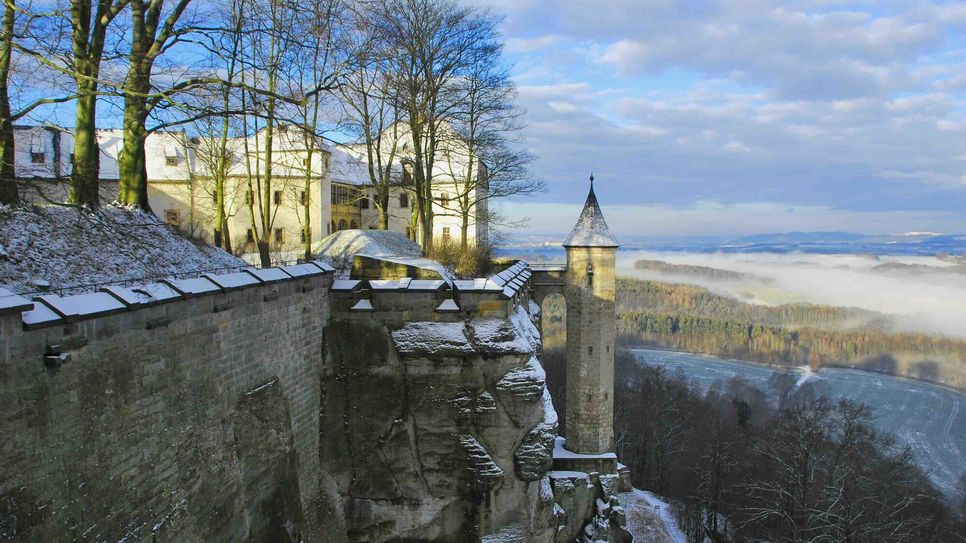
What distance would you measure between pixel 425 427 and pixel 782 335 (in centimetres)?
10878

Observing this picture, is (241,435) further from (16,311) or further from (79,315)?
(16,311)

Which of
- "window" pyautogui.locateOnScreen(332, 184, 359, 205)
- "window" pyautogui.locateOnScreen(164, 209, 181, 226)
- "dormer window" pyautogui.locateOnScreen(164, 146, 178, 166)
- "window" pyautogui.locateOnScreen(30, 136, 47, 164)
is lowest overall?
"window" pyautogui.locateOnScreen(164, 209, 181, 226)

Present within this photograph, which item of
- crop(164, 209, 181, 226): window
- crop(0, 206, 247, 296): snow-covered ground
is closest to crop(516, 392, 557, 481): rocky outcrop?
crop(0, 206, 247, 296): snow-covered ground

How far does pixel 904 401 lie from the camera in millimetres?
74875

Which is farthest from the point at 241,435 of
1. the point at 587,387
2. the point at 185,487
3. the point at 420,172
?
the point at 587,387

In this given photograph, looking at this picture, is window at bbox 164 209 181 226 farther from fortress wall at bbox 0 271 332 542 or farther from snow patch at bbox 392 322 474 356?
snow patch at bbox 392 322 474 356

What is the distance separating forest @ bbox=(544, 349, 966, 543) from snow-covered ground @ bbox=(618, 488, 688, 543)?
4.02 ft

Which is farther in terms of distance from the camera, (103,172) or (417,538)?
(103,172)

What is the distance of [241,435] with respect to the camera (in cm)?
844

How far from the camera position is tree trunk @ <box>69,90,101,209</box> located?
10398mm

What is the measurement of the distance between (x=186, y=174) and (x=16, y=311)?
105ft

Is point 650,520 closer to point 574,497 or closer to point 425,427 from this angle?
point 574,497

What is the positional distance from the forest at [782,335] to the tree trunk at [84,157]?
100 m

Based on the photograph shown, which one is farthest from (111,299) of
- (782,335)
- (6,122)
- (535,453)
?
(782,335)
